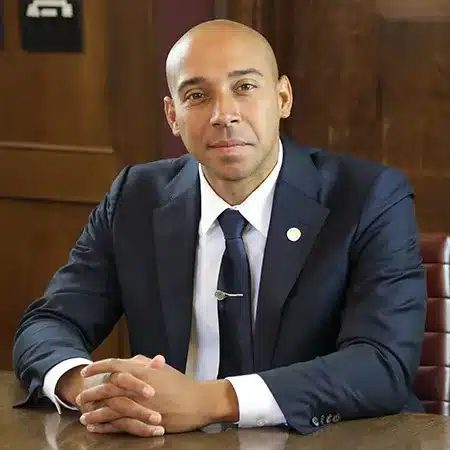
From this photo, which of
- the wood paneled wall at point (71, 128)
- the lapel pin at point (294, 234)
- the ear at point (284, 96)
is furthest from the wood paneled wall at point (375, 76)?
the lapel pin at point (294, 234)

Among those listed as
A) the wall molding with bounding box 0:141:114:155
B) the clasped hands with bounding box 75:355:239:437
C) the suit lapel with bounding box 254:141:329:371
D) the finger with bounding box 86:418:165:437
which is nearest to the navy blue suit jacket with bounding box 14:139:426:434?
the suit lapel with bounding box 254:141:329:371

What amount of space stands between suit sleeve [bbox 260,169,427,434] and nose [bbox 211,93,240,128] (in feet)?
1.03

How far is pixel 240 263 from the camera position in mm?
2117

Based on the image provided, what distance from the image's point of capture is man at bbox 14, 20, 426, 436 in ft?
6.38

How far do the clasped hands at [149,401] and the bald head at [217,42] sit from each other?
67 centimetres

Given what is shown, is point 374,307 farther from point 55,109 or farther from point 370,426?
point 55,109

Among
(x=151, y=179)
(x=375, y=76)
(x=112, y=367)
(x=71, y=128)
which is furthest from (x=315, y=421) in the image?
(x=71, y=128)

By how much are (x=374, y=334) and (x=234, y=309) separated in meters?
0.32

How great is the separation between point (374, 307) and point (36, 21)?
6.63 ft

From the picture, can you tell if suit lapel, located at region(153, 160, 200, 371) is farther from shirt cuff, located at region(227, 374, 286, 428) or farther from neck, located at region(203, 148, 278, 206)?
shirt cuff, located at region(227, 374, 286, 428)

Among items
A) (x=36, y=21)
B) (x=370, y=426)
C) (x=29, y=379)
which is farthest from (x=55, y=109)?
(x=370, y=426)

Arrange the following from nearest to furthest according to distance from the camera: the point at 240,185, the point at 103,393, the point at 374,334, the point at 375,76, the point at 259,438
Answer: the point at 259,438 < the point at 103,393 < the point at 374,334 < the point at 240,185 < the point at 375,76

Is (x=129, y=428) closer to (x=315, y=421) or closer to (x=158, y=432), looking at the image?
(x=158, y=432)

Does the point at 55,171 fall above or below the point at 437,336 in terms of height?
above
